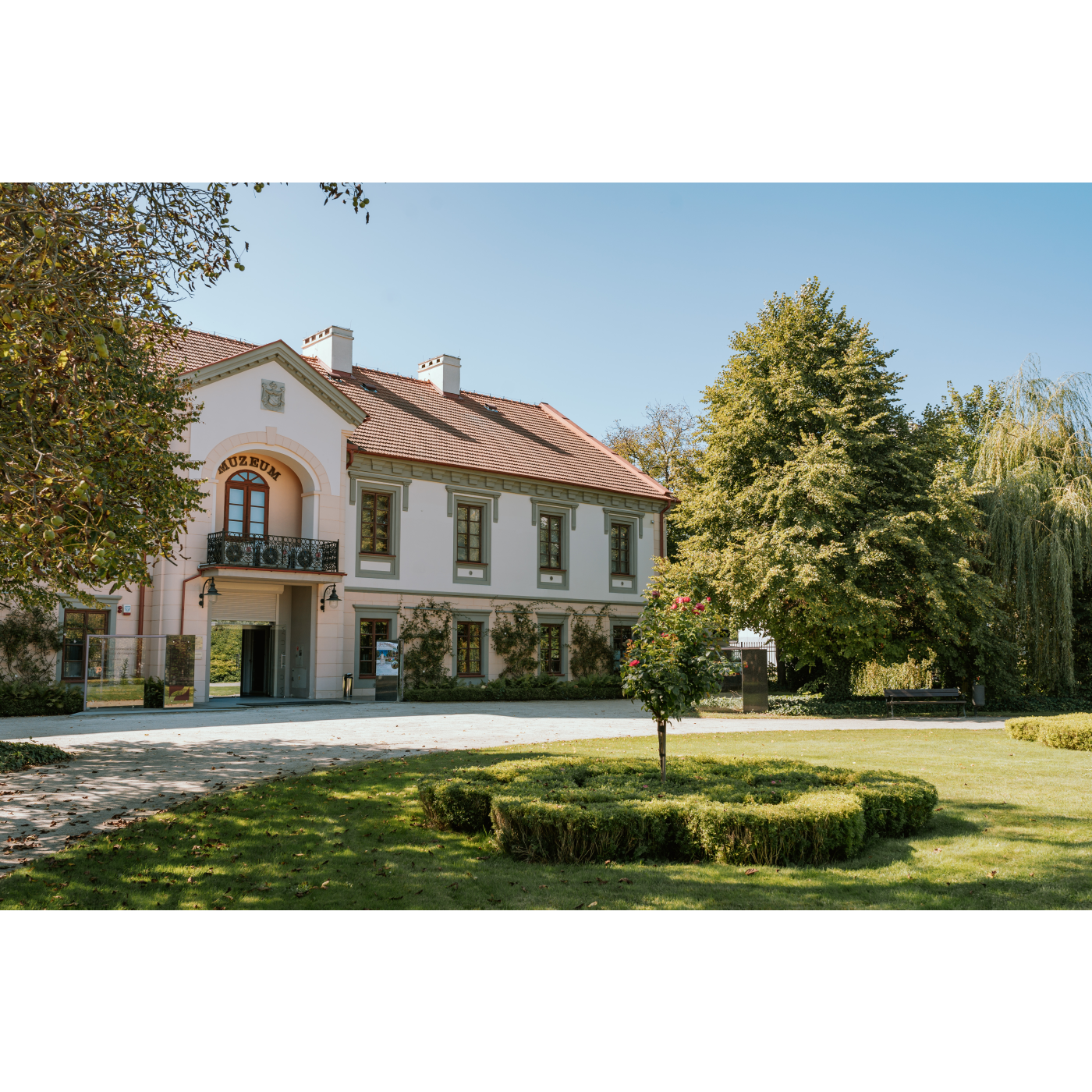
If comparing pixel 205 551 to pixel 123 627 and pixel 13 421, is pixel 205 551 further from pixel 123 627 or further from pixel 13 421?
pixel 13 421

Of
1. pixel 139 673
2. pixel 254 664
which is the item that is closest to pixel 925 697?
pixel 254 664

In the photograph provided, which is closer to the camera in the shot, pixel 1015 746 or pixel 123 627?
pixel 1015 746

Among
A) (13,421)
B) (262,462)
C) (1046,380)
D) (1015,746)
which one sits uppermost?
(1046,380)

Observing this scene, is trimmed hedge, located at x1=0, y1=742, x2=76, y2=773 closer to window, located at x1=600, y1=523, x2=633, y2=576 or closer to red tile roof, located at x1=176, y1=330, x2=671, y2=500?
red tile roof, located at x1=176, y1=330, x2=671, y2=500

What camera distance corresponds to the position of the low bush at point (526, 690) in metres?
27.0

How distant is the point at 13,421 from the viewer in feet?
28.7

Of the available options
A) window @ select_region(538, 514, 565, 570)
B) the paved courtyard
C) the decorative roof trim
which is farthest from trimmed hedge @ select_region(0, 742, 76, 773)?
window @ select_region(538, 514, 565, 570)

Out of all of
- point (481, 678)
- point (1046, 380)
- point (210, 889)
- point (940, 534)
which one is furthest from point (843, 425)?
point (210, 889)

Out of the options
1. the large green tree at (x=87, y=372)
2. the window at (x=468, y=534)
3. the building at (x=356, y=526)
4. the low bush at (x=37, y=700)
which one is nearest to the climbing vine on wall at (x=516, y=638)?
the building at (x=356, y=526)

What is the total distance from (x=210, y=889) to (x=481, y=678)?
23.8m

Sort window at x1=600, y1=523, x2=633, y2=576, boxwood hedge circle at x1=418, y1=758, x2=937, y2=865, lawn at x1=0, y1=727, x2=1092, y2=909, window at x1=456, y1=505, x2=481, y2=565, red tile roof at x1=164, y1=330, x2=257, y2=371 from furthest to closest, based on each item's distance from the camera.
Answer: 1. window at x1=600, y1=523, x2=633, y2=576
2. window at x1=456, y1=505, x2=481, y2=565
3. red tile roof at x1=164, y1=330, x2=257, y2=371
4. boxwood hedge circle at x1=418, y1=758, x2=937, y2=865
5. lawn at x1=0, y1=727, x2=1092, y2=909

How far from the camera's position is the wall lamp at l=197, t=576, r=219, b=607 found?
24.3 metres

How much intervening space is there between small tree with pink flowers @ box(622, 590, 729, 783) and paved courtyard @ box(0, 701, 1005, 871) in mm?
4900

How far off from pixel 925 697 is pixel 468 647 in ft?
47.2
